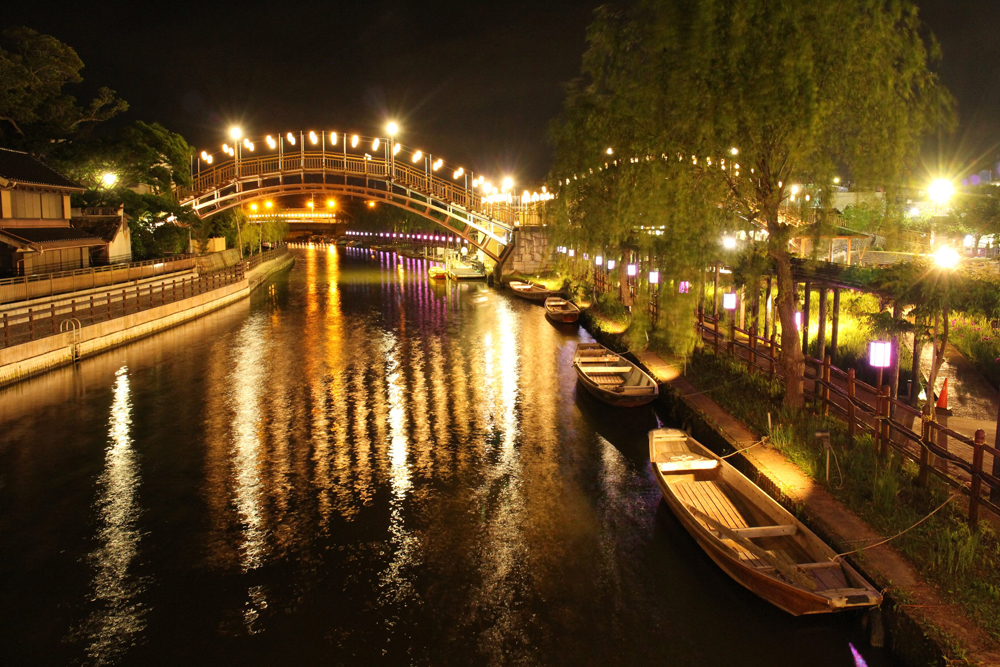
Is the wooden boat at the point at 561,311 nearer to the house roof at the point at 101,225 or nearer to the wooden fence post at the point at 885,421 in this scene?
the wooden fence post at the point at 885,421

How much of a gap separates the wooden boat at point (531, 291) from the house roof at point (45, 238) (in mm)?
22745

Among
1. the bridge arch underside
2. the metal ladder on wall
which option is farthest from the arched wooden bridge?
the metal ladder on wall

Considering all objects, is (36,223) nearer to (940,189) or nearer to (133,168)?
(133,168)

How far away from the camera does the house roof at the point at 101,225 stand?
1518 inches

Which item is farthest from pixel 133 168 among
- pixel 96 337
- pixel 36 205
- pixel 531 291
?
pixel 531 291

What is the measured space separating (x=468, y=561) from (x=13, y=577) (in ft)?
20.5

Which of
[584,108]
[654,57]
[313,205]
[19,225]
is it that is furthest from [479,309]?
[313,205]

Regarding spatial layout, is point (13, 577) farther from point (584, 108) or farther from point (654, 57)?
point (584, 108)

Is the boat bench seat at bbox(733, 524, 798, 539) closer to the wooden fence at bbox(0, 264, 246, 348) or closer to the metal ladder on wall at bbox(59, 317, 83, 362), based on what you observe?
the wooden fence at bbox(0, 264, 246, 348)

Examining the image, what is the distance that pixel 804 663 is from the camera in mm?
8047

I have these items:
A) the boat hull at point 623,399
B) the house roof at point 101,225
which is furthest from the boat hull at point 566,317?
the house roof at point 101,225

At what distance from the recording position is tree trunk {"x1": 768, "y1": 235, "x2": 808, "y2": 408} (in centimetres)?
1366

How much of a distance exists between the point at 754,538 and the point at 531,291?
34.1 m

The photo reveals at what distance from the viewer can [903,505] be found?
9.55 meters
